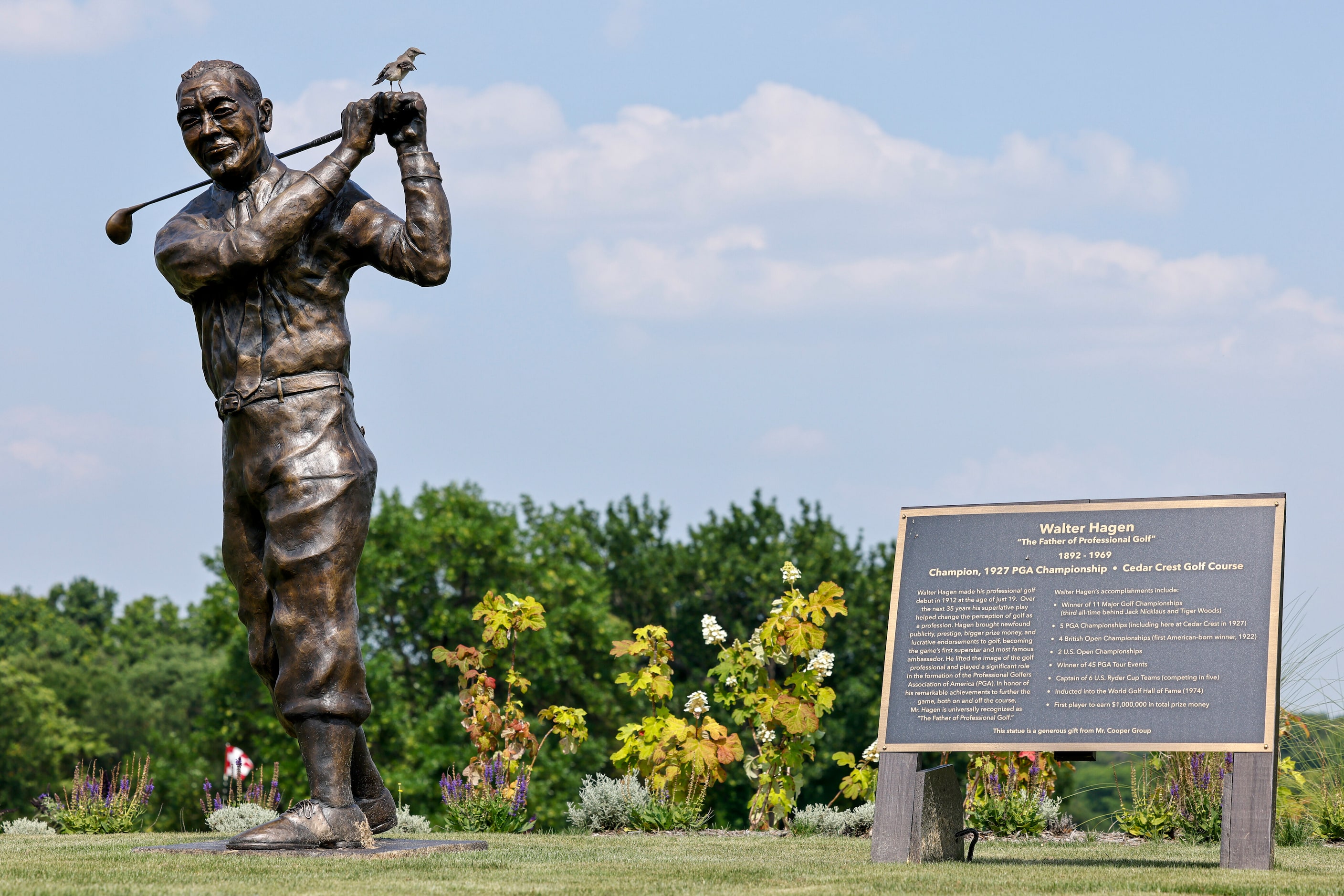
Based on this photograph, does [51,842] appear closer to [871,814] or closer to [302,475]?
[302,475]

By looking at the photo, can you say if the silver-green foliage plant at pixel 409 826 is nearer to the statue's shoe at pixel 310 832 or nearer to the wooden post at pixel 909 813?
the statue's shoe at pixel 310 832

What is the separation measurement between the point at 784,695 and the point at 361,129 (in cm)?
470

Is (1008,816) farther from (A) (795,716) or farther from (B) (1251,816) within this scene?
(B) (1251,816)

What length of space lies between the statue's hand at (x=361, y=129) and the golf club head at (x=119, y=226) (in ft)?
3.66

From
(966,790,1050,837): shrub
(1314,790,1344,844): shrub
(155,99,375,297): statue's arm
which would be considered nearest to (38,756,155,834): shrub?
(155,99,375,297): statue's arm

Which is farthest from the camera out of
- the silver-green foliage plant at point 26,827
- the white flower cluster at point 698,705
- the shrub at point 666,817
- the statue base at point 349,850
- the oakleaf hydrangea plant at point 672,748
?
the white flower cluster at point 698,705

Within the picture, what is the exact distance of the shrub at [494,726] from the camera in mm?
→ 9461

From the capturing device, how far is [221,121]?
625cm

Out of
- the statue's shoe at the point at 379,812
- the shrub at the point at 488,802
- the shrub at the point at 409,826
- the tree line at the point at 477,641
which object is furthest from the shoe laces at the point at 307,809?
the tree line at the point at 477,641

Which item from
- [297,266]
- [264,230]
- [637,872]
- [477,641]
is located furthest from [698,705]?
[477,641]

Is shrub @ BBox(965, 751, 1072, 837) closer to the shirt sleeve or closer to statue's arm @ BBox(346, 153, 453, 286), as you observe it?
statue's arm @ BBox(346, 153, 453, 286)

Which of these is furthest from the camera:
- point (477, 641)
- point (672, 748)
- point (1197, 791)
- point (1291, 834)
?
point (477, 641)

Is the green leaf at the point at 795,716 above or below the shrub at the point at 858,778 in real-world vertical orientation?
above

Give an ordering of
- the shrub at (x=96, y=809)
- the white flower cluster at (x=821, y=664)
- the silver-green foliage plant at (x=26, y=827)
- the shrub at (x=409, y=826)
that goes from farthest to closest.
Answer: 1. the white flower cluster at (x=821, y=664)
2. the shrub at (x=96, y=809)
3. the silver-green foliage plant at (x=26, y=827)
4. the shrub at (x=409, y=826)
